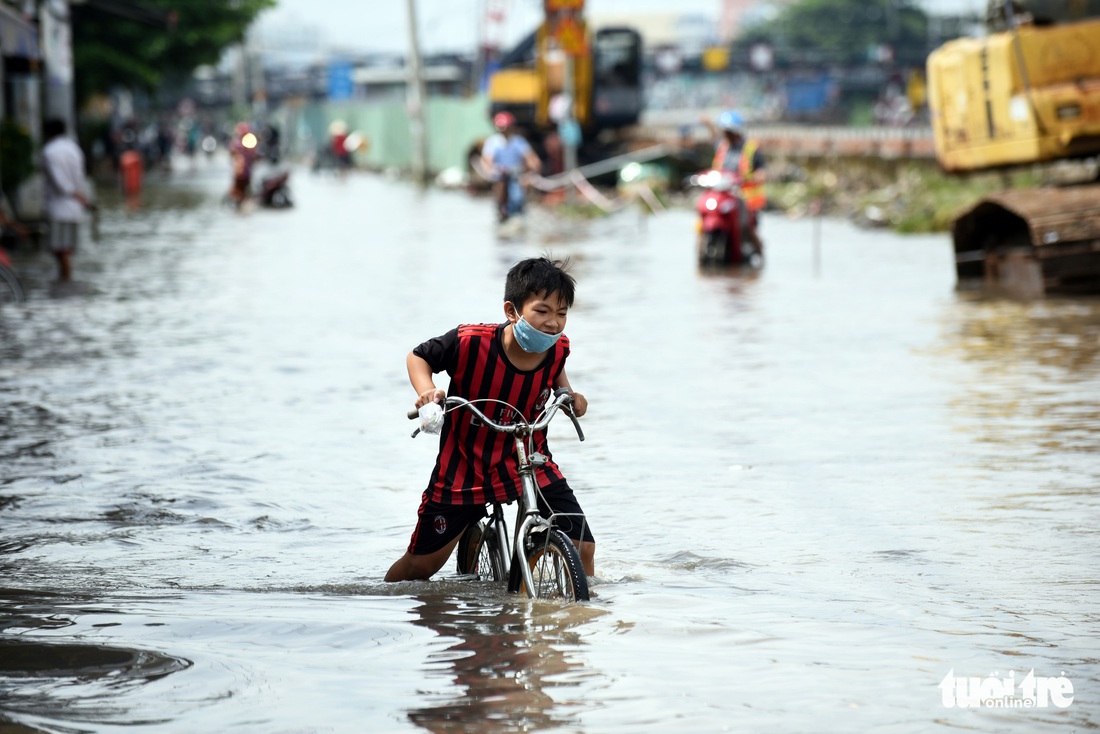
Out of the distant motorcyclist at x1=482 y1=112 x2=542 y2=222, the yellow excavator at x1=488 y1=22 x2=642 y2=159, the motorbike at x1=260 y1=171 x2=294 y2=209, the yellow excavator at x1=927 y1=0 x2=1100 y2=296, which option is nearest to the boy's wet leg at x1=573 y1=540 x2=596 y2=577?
the yellow excavator at x1=927 y1=0 x2=1100 y2=296

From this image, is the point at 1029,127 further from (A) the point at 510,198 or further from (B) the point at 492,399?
(B) the point at 492,399

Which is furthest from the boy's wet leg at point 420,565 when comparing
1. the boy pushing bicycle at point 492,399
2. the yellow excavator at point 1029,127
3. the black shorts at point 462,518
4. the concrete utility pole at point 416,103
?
the concrete utility pole at point 416,103

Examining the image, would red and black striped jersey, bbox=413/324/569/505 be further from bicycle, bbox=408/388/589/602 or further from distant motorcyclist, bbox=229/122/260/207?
distant motorcyclist, bbox=229/122/260/207

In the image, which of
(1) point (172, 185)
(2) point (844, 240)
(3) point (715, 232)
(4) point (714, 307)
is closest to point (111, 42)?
(1) point (172, 185)

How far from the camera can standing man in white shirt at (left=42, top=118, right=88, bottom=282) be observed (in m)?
18.1

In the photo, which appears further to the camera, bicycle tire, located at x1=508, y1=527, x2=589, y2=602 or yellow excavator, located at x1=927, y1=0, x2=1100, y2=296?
yellow excavator, located at x1=927, y1=0, x2=1100, y2=296

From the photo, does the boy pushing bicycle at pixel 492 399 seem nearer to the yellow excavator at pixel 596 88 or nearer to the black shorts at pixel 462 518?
the black shorts at pixel 462 518

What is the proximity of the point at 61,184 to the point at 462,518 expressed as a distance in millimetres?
13498

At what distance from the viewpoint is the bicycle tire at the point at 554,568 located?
5.34 metres

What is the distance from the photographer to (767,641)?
5359 millimetres

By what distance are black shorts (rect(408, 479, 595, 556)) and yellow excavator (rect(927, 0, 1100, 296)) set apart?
414 inches

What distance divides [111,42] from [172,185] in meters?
4.53

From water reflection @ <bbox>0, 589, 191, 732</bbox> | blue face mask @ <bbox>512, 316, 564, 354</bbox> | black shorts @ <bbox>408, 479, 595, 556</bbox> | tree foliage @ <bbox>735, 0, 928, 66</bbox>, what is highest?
tree foliage @ <bbox>735, 0, 928, 66</bbox>

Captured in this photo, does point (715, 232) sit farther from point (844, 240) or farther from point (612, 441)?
point (612, 441)
